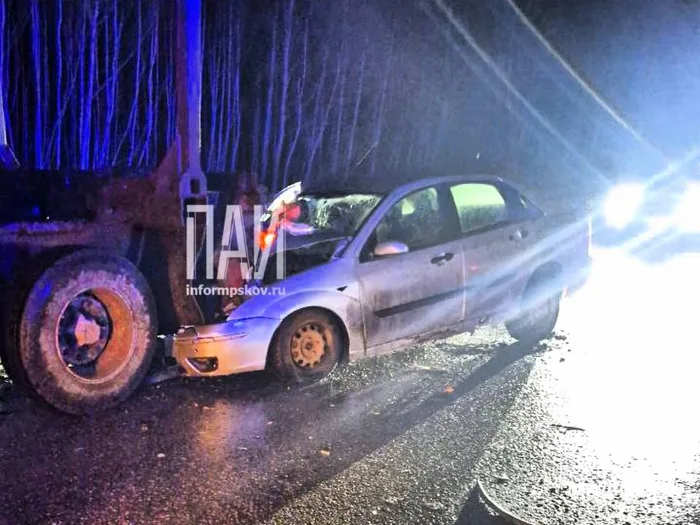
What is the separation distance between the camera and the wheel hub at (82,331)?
415 centimetres

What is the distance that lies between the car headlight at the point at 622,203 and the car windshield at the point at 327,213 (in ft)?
26.2

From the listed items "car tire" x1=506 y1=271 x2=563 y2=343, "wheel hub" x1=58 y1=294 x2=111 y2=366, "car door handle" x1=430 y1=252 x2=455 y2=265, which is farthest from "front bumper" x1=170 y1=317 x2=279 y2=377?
"car tire" x1=506 y1=271 x2=563 y2=343

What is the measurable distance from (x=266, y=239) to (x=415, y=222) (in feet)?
4.47

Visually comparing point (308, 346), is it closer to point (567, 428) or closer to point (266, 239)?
point (266, 239)

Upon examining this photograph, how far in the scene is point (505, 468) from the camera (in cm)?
362

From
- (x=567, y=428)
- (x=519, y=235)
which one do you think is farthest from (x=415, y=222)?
(x=567, y=428)

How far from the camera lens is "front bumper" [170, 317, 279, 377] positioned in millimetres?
4691

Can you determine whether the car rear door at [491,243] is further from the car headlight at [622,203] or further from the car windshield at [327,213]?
the car headlight at [622,203]

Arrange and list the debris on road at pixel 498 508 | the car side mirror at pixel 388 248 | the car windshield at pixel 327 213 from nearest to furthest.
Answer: the debris on road at pixel 498 508, the car side mirror at pixel 388 248, the car windshield at pixel 327 213

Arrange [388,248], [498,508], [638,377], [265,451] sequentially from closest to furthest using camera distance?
[498,508]
[265,451]
[388,248]
[638,377]

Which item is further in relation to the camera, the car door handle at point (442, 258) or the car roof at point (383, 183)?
the car roof at point (383, 183)

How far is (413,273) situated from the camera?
529 centimetres

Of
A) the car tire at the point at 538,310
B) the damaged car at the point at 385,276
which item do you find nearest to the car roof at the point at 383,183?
the damaged car at the point at 385,276

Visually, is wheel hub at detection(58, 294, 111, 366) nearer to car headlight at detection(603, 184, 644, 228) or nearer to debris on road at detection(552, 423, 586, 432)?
debris on road at detection(552, 423, 586, 432)
